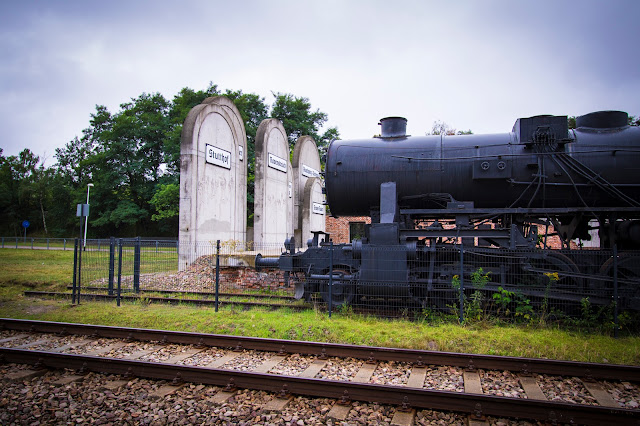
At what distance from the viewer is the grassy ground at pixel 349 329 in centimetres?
610

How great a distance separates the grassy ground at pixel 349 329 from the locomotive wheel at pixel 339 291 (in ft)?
1.32

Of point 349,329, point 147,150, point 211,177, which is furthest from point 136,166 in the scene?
point 349,329

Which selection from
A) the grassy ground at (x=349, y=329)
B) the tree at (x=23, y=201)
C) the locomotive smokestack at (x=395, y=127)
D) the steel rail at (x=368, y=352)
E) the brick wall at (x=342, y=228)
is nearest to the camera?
the steel rail at (x=368, y=352)

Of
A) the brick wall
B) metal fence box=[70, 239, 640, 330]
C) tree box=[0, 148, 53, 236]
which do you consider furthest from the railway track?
tree box=[0, 148, 53, 236]

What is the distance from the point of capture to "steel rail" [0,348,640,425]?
4020mm

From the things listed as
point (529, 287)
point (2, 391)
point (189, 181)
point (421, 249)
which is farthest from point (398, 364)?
point (189, 181)

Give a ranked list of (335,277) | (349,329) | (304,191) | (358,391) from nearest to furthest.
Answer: (358,391), (349,329), (335,277), (304,191)

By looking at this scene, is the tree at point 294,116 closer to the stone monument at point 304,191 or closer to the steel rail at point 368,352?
the stone monument at point 304,191

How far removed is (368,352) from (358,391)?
1285 millimetres

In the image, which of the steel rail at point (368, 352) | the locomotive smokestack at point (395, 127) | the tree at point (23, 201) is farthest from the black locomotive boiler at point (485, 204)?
the tree at point (23, 201)

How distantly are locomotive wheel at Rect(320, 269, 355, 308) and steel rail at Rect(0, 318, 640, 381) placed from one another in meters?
2.28

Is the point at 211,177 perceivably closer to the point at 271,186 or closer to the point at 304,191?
the point at 271,186

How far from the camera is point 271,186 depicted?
57.8 feet

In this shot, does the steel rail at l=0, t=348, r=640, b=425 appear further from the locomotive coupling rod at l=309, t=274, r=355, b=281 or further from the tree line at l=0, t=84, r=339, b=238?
the tree line at l=0, t=84, r=339, b=238
